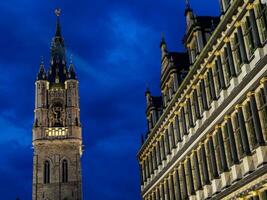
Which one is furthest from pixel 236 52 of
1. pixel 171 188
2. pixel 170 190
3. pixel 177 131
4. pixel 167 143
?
pixel 170 190

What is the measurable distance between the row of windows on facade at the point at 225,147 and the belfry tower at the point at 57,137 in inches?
2487

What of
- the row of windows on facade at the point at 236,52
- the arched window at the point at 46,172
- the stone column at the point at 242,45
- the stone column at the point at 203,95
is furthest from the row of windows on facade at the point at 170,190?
the arched window at the point at 46,172

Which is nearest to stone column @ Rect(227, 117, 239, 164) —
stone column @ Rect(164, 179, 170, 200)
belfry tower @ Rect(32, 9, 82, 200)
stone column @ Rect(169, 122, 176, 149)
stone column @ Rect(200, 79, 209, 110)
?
stone column @ Rect(200, 79, 209, 110)

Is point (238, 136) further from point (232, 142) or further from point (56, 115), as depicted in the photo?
point (56, 115)

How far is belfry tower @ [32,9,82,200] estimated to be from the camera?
101438mm

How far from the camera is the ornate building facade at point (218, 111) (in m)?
25.3

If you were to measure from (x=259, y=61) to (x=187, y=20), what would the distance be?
1622 cm

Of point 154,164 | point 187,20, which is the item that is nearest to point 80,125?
point 154,164

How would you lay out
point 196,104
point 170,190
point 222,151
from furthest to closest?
1. point 170,190
2. point 196,104
3. point 222,151

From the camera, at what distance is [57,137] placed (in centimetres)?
10675

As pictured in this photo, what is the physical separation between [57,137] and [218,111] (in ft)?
263

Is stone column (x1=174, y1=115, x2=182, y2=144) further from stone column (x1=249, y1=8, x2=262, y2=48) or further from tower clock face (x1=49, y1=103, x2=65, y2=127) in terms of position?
tower clock face (x1=49, y1=103, x2=65, y2=127)

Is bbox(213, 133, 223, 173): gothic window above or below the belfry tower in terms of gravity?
below

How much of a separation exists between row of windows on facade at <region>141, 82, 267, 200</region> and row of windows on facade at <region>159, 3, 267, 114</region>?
2540mm
